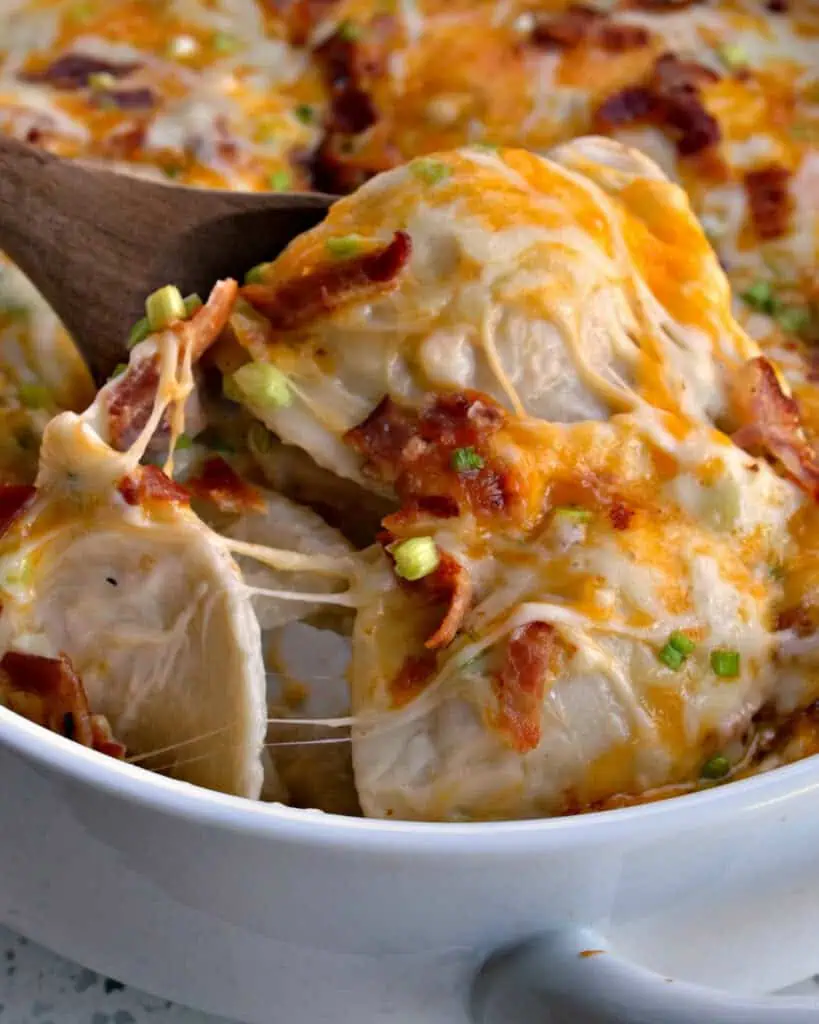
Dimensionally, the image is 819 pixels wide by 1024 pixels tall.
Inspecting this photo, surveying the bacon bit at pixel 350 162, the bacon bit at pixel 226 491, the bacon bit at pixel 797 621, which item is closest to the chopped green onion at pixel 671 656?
the bacon bit at pixel 797 621

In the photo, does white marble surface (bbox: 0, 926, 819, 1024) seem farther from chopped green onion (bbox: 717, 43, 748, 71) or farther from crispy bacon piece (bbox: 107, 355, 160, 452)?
chopped green onion (bbox: 717, 43, 748, 71)

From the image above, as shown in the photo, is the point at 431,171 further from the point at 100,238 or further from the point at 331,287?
the point at 100,238

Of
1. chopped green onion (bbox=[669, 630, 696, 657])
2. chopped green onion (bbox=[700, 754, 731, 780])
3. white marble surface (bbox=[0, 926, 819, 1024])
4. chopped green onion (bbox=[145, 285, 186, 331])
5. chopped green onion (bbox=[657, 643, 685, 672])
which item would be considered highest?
chopped green onion (bbox=[145, 285, 186, 331])

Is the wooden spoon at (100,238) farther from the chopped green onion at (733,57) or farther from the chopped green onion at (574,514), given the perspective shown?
the chopped green onion at (733,57)

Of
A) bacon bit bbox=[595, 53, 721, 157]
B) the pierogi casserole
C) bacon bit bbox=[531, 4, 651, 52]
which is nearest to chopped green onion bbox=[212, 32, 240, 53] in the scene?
bacon bit bbox=[531, 4, 651, 52]

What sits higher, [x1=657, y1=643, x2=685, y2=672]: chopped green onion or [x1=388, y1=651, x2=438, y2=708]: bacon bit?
[x1=657, y1=643, x2=685, y2=672]: chopped green onion

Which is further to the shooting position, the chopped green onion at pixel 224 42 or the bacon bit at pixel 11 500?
the chopped green onion at pixel 224 42
